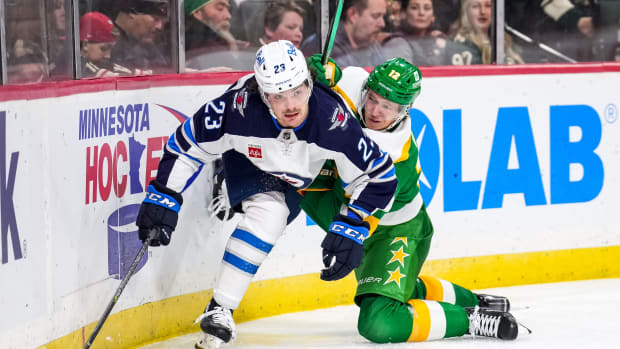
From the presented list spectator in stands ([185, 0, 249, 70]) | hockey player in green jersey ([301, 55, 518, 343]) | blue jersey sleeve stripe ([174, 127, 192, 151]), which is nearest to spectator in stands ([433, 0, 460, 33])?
spectator in stands ([185, 0, 249, 70])

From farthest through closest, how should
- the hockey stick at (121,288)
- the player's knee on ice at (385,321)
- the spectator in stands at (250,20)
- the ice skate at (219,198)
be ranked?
the spectator in stands at (250,20)
the ice skate at (219,198)
the player's knee on ice at (385,321)
the hockey stick at (121,288)

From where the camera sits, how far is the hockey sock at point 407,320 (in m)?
3.75

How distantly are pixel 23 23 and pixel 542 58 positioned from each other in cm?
299

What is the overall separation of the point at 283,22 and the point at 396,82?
3.87 ft

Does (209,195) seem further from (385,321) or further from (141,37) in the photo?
(385,321)

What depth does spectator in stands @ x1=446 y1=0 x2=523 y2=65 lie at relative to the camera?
511cm

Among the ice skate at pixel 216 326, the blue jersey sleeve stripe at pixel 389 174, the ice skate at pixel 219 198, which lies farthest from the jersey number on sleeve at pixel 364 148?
the ice skate at pixel 219 198

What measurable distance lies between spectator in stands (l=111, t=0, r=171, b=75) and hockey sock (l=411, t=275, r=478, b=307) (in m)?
1.39

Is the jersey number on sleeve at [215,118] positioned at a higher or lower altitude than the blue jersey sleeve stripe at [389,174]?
higher

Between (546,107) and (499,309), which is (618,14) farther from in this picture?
(499,309)

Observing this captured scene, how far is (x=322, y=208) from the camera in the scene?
3930 millimetres

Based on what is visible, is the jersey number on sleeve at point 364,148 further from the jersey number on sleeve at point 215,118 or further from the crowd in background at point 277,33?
the crowd in background at point 277,33

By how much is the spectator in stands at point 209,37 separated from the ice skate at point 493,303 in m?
1.49

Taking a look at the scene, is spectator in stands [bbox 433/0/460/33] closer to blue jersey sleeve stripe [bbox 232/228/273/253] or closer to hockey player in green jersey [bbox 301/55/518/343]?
hockey player in green jersey [bbox 301/55/518/343]
